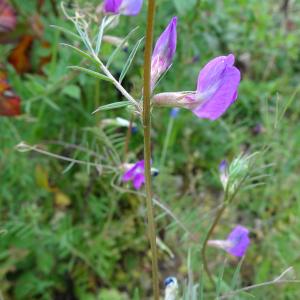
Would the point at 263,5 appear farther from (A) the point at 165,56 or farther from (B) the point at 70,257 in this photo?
(A) the point at 165,56

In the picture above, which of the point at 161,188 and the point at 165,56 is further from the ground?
the point at 165,56

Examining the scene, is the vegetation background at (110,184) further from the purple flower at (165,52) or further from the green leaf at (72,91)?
the purple flower at (165,52)

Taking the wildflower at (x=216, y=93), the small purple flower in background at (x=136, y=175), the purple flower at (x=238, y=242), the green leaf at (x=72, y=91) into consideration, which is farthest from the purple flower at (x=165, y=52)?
the green leaf at (x=72, y=91)

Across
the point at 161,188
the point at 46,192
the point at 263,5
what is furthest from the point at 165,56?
the point at 263,5

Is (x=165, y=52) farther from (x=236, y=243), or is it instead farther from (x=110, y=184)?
(x=110, y=184)

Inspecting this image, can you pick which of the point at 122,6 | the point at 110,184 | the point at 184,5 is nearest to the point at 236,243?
the point at 110,184

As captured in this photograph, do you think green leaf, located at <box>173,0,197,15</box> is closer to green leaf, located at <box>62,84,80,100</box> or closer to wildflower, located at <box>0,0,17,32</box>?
green leaf, located at <box>62,84,80,100</box>

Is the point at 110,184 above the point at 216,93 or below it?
A: below
